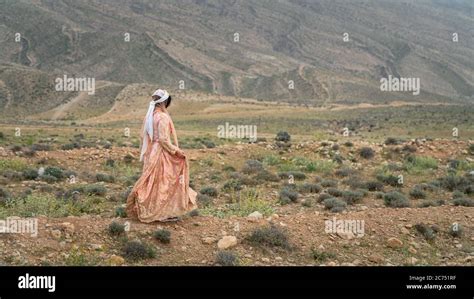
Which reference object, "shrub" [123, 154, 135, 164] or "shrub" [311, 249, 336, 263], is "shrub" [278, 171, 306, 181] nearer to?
"shrub" [123, 154, 135, 164]

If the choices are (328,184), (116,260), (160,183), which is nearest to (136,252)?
(116,260)

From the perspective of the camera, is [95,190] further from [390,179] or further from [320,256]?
[390,179]

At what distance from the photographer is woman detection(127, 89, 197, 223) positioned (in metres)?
7.65

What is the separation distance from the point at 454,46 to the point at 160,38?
78419mm

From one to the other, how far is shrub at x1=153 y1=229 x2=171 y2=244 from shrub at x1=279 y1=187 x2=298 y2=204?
431cm

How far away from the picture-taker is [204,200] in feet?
35.8

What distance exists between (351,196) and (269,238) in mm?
4602

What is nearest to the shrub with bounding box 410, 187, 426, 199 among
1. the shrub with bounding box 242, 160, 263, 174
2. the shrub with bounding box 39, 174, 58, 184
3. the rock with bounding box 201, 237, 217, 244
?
the shrub with bounding box 242, 160, 263, 174
